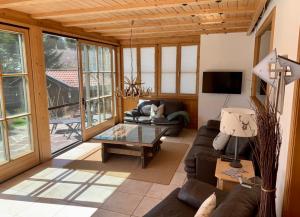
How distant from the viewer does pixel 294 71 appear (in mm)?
1318

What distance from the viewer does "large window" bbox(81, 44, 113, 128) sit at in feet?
18.2

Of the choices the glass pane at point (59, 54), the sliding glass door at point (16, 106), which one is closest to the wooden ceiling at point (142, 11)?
the sliding glass door at point (16, 106)

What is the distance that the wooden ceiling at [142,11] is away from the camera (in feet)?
10.1

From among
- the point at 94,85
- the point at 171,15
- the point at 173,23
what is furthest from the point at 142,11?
the point at 94,85

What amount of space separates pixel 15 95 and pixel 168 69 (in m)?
4.11

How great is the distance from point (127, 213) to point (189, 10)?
123 inches

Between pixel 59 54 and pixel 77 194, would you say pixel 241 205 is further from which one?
pixel 59 54

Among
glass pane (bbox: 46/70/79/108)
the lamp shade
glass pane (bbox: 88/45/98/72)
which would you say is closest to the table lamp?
the lamp shade

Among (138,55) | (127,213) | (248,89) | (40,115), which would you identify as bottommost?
(127,213)

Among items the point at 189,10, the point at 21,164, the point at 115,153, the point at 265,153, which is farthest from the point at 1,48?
the point at 265,153

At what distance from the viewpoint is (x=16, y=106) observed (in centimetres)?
369

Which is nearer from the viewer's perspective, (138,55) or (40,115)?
(40,115)

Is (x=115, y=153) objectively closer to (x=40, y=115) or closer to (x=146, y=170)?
(x=146, y=170)

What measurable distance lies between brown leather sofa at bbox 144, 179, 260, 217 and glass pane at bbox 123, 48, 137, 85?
508 cm
